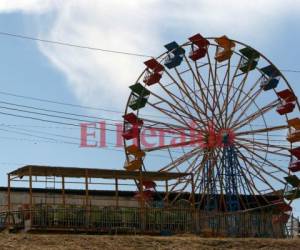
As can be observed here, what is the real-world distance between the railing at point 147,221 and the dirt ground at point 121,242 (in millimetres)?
3451

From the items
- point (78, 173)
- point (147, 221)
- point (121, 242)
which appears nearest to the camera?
point (121, 242)

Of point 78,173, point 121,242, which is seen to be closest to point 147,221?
point 78,173

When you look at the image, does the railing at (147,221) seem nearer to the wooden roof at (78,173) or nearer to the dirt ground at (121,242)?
the wooden roof at (78,173)

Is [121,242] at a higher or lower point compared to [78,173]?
lower

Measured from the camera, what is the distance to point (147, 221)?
3253cm

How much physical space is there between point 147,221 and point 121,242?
609cm

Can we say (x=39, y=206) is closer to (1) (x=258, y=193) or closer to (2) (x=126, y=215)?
(2) (x=126, y=215)

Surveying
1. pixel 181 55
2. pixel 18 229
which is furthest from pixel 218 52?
pixel 18 229

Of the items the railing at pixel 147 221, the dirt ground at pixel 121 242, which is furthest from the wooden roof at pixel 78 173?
the dirt ground at pixel 121 242

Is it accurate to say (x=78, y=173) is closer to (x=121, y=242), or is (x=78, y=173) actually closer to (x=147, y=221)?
(x=147, y=221)

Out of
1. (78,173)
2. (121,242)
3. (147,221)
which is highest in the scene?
(78,173)

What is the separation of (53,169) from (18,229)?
337 centimetres

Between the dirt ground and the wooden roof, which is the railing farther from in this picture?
the dirt ground

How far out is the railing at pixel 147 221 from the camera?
3059 centimetres
